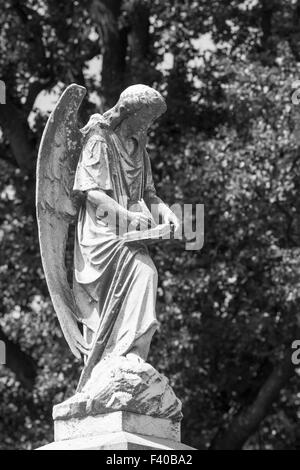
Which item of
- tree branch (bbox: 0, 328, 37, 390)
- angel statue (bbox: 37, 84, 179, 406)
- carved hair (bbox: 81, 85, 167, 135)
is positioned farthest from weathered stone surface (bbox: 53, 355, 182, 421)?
tree branch (bbox: 0, 328, 37, 390)

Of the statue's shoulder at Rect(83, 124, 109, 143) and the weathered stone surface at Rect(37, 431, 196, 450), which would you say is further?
the statue's shoulder at Rect(83, 124, 109, 143)

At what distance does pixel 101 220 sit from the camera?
9.73 m

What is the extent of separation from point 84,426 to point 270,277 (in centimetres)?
828

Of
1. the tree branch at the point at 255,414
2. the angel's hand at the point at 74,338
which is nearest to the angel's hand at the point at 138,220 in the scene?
the angel's hand at the point at 74,338

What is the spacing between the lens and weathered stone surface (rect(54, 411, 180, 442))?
8992mm

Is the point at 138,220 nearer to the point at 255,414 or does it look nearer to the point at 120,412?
the point at 120,412

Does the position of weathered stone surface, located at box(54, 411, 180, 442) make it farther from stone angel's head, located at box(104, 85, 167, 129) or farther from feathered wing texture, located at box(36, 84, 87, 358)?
stone angel's head, located at box(104, 85, 167, 129)

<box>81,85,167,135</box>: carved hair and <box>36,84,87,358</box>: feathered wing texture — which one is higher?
<box>81,85,167,135</box>: carved hair

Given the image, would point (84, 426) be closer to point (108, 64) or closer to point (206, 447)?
point (206, 447)

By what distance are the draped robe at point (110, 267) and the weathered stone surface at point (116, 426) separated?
0.34m

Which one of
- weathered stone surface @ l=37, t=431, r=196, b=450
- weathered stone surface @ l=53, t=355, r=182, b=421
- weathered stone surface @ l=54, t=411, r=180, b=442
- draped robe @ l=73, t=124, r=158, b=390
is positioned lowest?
weathered stone surface @ l=37, t=431, r=196, b=450

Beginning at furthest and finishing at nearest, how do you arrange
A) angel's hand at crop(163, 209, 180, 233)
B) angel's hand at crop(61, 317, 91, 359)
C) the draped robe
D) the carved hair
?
the carved hair < angel's hand at crop(163, 209, 180, 233) < angel's hand at crop(61, 317, 91, 359) < the draped robe

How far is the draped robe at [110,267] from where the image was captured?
30.8 feet

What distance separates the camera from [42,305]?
19.0m
